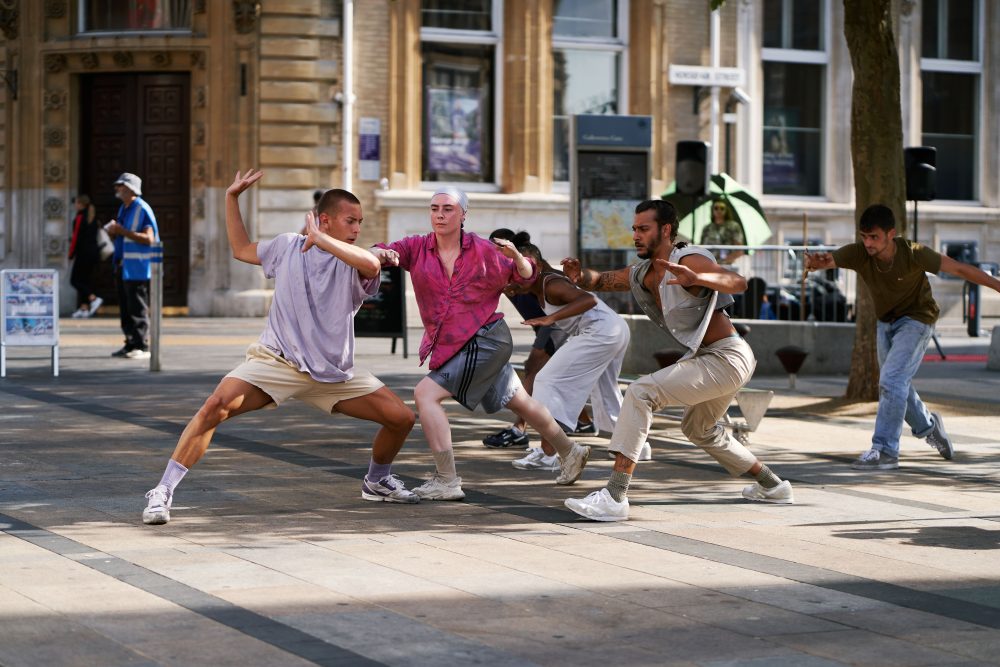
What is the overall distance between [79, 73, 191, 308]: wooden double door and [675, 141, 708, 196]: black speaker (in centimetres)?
1004

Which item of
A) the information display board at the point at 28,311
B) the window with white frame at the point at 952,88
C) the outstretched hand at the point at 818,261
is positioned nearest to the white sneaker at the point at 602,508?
the outstretched hand at the point at 818,261

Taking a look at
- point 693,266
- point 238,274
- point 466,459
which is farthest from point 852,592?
point 238,274

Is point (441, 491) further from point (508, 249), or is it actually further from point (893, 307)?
point (893, 307)

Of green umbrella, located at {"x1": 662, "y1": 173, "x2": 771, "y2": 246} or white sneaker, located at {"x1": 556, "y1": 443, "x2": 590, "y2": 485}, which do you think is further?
green umbrella, located at {"x1": 662, "y1": 173, "x2": 771, "y2": 246}

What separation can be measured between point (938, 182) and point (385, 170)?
10.9 metres

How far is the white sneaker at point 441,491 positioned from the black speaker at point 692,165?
10828 mm

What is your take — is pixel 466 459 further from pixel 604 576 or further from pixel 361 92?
pixel 361 92

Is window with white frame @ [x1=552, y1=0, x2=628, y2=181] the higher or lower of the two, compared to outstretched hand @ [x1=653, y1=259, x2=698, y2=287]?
higher

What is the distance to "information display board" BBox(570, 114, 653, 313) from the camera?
18.8 metres

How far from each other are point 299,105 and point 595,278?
17617 millimetres

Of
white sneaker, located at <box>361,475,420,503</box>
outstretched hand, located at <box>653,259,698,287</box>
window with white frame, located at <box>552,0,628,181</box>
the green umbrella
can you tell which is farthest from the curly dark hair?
window with white frame, located at <box>552,0,628,181</box>

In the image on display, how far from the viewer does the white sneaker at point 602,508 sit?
8.87 meters

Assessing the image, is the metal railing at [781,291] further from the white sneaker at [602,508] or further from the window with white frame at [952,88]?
the window with white frame at [952,88]

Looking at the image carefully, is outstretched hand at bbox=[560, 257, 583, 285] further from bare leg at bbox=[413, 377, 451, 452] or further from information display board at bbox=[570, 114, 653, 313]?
information display board at bbox=[570, 114, 653, 313]
